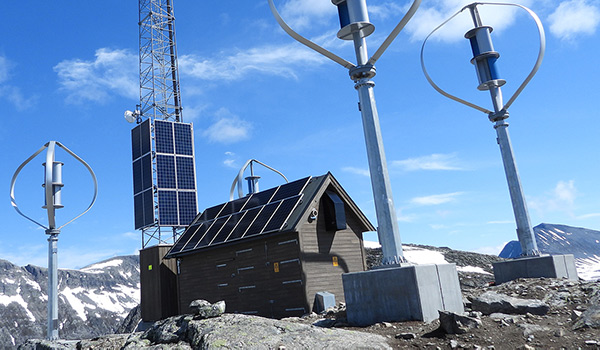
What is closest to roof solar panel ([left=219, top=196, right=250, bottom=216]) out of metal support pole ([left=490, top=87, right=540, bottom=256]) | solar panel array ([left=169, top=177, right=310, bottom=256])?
solar panel array ([left=169, top=177, right=310, bottom=256])

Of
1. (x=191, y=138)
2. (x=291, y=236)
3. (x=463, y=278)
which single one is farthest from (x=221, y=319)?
(x=191, y=138)

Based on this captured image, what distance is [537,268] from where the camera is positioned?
53.9 feet

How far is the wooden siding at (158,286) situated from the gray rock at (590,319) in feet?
65.1

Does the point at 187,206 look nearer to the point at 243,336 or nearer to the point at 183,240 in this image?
the point at 183,240

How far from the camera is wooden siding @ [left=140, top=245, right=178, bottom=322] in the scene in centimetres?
2411

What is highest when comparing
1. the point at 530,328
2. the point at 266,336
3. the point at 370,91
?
the point at 370,91

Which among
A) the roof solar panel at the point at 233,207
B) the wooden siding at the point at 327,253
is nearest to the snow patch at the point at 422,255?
the wooden siding at the point at 327,253

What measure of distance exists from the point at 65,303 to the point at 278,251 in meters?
179

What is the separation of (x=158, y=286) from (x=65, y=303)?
170114 millimetres

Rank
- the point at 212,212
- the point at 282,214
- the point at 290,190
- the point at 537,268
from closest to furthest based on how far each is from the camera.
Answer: the point at 537,268, the point at 282,214, the point at 290,190, the point at 212,212

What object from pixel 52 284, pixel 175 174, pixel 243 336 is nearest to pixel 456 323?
pixel 243 336

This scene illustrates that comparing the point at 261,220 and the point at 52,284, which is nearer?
the point at 52,284

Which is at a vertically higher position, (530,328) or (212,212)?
(212,212)

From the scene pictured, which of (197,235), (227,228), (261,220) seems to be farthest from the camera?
(197,235)
